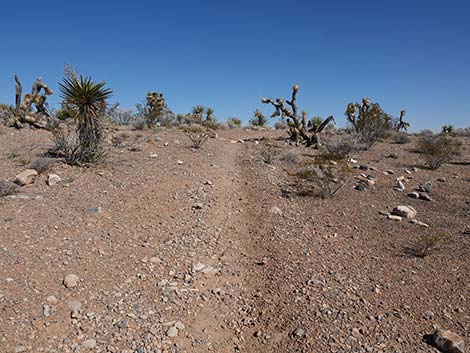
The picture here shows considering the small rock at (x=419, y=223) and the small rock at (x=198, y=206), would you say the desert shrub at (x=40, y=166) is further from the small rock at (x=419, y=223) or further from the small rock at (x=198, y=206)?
the small rock at (x=419, y=223)

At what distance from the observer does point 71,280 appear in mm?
4180

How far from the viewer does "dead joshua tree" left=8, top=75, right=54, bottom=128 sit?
Answer: 14.6m

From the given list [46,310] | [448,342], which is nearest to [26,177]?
[46,310]

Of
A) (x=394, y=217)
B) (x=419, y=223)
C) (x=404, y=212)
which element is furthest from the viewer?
(x=404, y=212)

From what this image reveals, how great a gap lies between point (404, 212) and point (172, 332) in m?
5.35

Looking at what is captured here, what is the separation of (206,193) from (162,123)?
17073mm

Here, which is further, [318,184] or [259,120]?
[259,120]

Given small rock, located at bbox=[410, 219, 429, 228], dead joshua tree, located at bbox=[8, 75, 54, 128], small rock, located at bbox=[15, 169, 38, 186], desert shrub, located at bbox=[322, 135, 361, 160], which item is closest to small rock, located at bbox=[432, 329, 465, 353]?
small rock, located at bbox=[410, 219, 429, 228]

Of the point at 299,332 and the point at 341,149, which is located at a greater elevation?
the point at 341,149

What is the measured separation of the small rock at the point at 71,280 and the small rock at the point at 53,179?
3.81 meters

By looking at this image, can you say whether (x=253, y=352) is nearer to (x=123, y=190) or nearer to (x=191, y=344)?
(x=191, y=344)

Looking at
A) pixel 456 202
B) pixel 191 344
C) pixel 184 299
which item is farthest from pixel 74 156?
pixel 456 202

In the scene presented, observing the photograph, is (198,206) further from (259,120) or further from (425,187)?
(259,120)

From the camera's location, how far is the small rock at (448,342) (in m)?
3.23
